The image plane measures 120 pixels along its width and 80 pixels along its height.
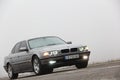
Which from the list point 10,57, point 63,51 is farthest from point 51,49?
point 10,57

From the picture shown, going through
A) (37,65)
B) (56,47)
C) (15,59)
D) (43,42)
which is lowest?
(37,65)

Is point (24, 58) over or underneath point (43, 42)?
underneath

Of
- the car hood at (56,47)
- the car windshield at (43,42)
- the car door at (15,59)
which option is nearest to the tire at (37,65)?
the car hood at (56,47)

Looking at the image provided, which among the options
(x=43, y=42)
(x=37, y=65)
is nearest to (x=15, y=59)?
(x=43, y=42)

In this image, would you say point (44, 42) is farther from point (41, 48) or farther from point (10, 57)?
point (10, 57)

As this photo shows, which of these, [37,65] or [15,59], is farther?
[15,59]

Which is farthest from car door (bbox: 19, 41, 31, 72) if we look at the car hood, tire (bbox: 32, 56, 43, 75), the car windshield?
the car hood

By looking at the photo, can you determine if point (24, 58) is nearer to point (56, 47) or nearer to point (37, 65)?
point (37, 65)

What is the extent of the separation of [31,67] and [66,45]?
4.56 ft

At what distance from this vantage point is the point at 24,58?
1680cm

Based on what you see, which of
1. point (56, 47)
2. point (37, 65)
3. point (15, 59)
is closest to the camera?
point (37, 65)

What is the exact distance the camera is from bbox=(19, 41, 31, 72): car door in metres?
16.5

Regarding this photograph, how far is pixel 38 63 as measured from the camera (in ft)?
51.3

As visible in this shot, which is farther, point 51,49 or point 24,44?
point 24,44
